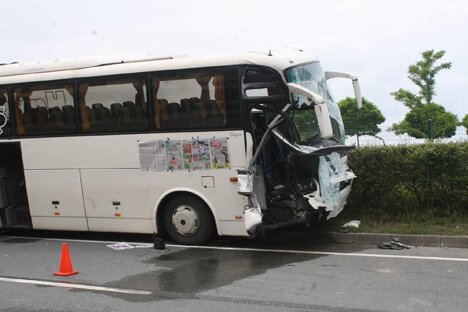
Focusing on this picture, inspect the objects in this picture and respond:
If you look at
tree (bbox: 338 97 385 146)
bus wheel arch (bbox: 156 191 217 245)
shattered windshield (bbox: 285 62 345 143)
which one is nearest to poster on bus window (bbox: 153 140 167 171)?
bus wheel arch (bbox: 156 191 217 245)

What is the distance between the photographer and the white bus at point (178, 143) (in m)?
9.02

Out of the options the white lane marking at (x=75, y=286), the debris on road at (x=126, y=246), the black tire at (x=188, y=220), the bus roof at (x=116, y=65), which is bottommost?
the debris on road at (x=126, y=246)

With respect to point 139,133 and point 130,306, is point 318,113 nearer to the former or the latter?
point 139,133

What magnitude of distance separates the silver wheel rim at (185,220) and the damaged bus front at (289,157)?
4.09 feet

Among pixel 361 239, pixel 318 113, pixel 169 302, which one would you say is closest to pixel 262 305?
pixel 169 302

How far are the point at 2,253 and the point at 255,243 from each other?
14.3 feet

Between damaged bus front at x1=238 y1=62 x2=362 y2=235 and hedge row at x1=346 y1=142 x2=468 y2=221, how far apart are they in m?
1.16

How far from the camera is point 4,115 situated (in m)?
11.0

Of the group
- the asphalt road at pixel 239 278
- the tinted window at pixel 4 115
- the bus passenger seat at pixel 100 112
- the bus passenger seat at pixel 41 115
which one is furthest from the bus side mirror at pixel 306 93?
the tinted window at pixel 4 115

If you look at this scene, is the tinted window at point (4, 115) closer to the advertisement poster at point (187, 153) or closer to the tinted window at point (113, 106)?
the tinted window at point (113, 106)

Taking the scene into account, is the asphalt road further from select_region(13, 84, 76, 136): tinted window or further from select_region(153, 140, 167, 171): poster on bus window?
select_region(13, 84, 76, 136): tinted window

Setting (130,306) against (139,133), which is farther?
(139,133)

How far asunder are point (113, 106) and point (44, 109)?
59.5 inches

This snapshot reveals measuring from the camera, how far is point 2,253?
32.6 feet
